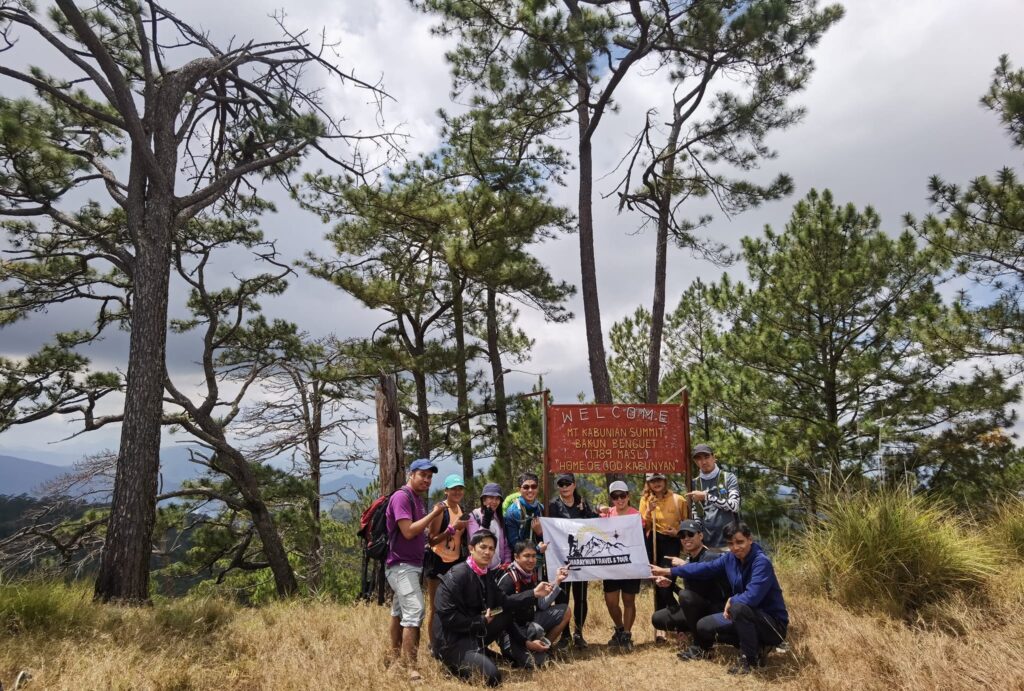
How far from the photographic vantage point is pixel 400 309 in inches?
539

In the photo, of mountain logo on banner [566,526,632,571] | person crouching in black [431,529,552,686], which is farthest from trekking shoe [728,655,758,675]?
person crouching in black [431,529,552,686]

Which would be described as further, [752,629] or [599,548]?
[599,548]

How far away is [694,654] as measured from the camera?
202 inches

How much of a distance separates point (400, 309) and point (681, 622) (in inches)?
386

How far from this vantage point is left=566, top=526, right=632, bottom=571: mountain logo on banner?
5772mm

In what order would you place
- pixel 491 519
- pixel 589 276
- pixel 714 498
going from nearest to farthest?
1. pixel 491 519
2. pixel 714 498
3. pixel 589 276

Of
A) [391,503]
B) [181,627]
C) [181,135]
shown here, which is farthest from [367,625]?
[181,135]

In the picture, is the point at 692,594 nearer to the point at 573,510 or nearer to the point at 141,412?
the point at 573,510

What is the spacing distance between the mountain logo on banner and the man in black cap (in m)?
0.82

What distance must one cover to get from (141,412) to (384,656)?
4.98 meters

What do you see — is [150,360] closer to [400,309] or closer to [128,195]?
[128,195]

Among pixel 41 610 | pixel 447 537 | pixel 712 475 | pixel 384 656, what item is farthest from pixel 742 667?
pixel 41 610

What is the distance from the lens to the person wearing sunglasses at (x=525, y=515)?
19.1 feet

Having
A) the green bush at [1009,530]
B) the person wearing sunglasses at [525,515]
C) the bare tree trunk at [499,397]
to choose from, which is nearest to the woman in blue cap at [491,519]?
the person wearing sunglasses at [525,515]
